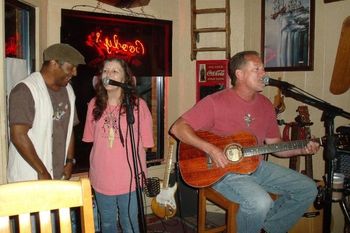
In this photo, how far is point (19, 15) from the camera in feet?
9.68

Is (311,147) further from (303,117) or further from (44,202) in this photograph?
(44,202)

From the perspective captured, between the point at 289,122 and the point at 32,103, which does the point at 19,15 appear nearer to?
the point at 32,103

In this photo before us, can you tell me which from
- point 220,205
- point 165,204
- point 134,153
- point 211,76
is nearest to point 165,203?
point 165,204

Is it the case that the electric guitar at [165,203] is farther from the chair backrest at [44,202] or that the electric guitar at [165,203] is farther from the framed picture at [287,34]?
the chair backrest at [44,202]

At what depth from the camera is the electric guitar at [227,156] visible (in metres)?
2.58

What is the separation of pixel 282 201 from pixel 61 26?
2.62 meters

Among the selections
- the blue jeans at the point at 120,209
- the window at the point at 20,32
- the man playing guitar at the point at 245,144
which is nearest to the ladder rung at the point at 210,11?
the man playing guitar at the point at 245,144

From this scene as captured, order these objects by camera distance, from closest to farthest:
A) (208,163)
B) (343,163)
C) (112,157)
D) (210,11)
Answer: (112,157) → (208,163) → (343,163) → (210,11)

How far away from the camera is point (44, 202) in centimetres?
128

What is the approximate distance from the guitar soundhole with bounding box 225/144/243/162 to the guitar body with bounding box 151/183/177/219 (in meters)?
1.24

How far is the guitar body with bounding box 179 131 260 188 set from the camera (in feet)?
8.45

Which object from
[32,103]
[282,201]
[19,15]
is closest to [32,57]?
[19,15]

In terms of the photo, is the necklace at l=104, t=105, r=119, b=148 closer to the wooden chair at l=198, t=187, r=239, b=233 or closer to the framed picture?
the wooden chair at l=198, t=187, r=239, b=233

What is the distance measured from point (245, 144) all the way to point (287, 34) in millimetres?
1707
